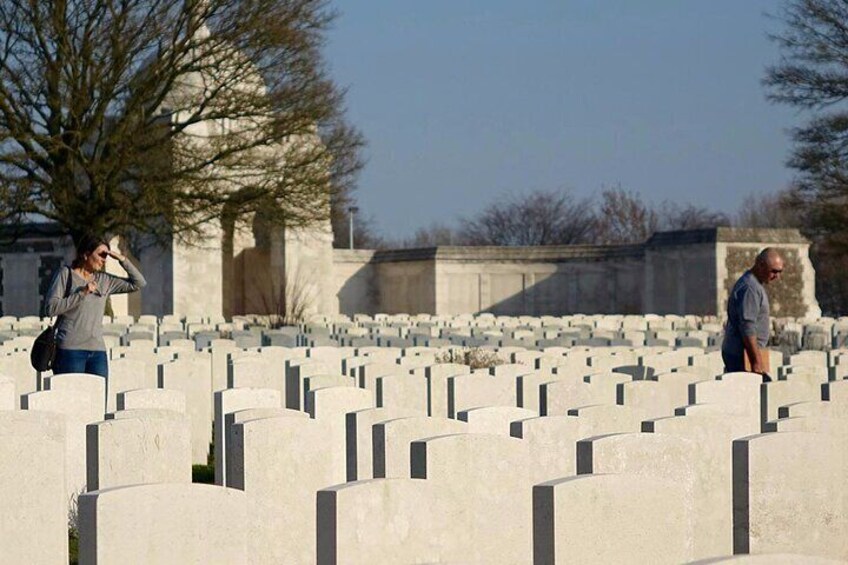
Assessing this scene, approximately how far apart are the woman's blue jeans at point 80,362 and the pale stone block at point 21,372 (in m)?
0.46

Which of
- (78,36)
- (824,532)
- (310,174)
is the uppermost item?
(78,36)

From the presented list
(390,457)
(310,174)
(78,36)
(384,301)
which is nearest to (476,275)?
(384,301)

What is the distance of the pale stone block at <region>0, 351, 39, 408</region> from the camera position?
420 inches

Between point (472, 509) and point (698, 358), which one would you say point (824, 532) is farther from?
point (698, 358)

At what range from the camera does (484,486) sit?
529 centimetres

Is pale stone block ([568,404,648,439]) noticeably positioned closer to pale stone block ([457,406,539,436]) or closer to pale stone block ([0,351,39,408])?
pale stone block ([457,406,539,436])

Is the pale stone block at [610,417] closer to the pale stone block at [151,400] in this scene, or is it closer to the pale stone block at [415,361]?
the pale stone block at [151,400]

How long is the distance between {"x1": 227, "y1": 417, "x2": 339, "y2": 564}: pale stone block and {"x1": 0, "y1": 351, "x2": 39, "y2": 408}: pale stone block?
5.05 meters

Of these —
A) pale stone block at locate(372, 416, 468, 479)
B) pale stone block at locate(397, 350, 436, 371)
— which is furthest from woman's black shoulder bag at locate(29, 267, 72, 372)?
pale stone block at locate(372, 416, 468, 479)

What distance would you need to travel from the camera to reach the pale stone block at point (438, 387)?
31.8 feet

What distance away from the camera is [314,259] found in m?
39.0

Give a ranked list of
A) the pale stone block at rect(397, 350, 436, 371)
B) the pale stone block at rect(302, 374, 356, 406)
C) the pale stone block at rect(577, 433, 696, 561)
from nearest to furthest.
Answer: the pale stone block at rect(577, 433, 696, 561)
the pale stone block at rect(302, 374, 356, 406)
the pale stone block at rect(397, 350, 436, 371)

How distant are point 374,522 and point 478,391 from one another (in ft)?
16.8

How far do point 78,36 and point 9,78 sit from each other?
3.98 ft
